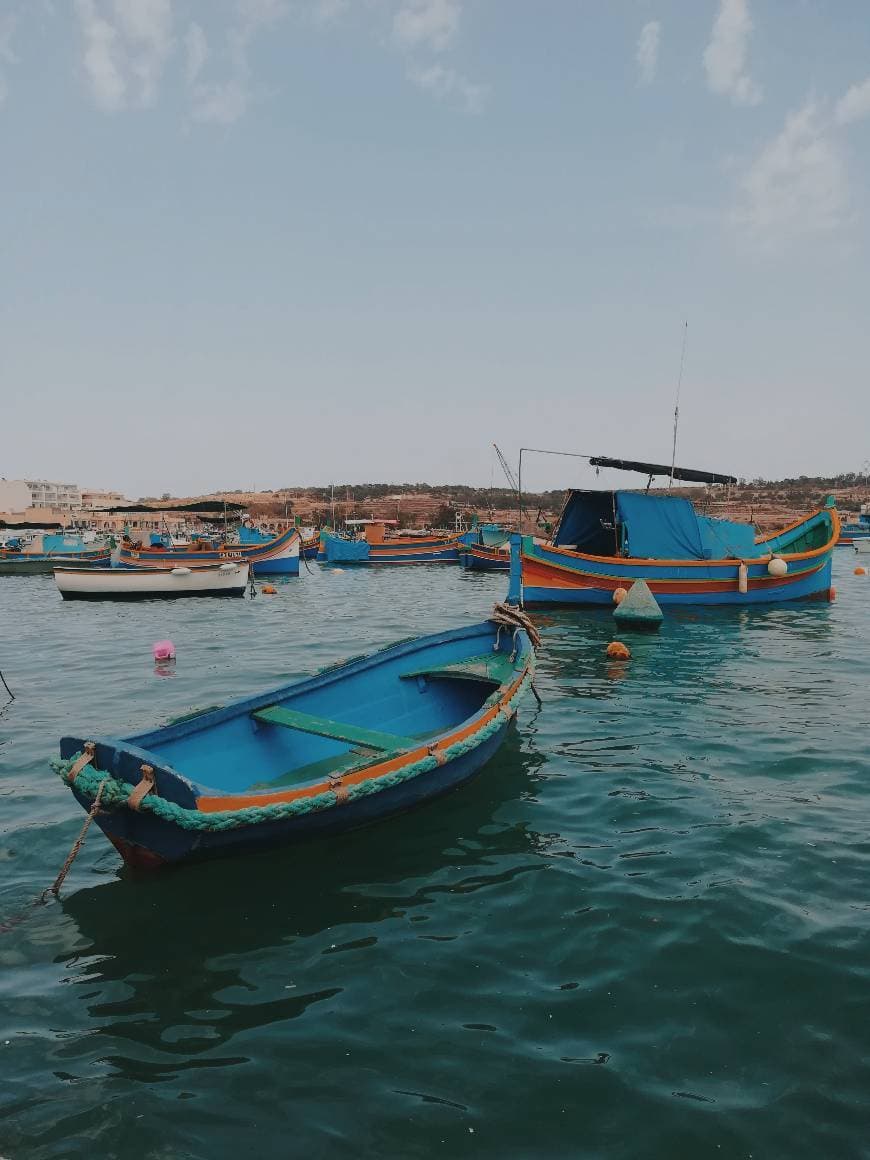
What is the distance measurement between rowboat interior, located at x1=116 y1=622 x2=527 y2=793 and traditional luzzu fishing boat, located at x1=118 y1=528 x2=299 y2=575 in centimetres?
2568

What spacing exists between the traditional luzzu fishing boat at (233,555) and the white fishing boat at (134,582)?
5.11m

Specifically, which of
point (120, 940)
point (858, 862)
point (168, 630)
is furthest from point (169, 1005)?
point (168, 630)

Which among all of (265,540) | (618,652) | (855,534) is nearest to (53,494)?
(265,540)

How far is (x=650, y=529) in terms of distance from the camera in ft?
73.9

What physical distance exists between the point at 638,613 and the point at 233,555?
23207 millimetres

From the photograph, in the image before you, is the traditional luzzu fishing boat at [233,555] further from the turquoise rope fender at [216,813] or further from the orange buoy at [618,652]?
the turquoise rope fender at [216,813]

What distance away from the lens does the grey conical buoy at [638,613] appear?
18.0 m

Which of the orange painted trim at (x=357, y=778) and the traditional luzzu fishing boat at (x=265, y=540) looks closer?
the orange painted trim at (x=357, y=778)

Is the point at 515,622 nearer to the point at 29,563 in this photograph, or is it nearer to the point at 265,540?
the point at 29,563

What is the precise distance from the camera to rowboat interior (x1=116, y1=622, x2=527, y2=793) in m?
6.32

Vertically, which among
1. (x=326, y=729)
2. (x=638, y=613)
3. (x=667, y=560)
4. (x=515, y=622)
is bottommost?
(x=638, y=613)

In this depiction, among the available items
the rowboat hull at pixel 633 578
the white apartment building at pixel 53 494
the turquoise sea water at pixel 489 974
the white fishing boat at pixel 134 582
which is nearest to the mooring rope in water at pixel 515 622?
the turquoise sea water at pixel 489 974

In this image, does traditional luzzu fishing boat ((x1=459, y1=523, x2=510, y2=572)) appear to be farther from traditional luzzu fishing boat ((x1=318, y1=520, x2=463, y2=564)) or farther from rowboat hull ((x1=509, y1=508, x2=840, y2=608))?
rowboat hull ((x1=509, y1=508, x2=840, y2=608))

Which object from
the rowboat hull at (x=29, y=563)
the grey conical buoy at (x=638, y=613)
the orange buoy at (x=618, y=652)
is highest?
the grey conical buoy at (x=638, y=613)
